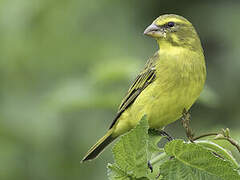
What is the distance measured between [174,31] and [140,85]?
0.49 m

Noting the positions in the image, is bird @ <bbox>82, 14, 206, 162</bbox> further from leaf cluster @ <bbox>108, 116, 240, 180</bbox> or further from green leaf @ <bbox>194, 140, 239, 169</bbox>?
leaf cluster @ <bbox>108, 116, 240, 180</bbox>

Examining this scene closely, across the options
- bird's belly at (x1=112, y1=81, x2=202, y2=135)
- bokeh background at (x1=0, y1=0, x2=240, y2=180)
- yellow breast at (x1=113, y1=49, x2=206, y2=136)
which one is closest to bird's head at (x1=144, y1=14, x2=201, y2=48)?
yellow breast at (x1=113, y1=49, x2=206, y2=136)

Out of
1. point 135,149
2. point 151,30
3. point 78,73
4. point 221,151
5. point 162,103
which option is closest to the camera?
point 135,149

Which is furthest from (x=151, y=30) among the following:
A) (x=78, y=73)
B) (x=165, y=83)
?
(x=78, y=73)

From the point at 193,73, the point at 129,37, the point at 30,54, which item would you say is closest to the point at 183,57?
the point at 193,73

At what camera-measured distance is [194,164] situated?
2.46 meters

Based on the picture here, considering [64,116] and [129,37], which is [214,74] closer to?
[129,37]

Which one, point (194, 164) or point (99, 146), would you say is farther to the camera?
point (99, 146)

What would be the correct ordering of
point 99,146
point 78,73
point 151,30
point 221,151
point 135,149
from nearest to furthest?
point 135,149 < point 221,151 < point 151,30 < point 99,146 < point 78,73

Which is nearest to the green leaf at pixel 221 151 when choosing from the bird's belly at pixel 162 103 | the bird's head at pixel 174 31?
the bird's belly at pixel 162 103

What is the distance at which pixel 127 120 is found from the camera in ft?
14.4

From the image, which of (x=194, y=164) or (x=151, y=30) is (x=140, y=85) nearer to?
(x=151, y=30)

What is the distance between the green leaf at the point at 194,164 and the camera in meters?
2.41

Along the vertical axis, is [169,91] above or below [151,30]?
below
